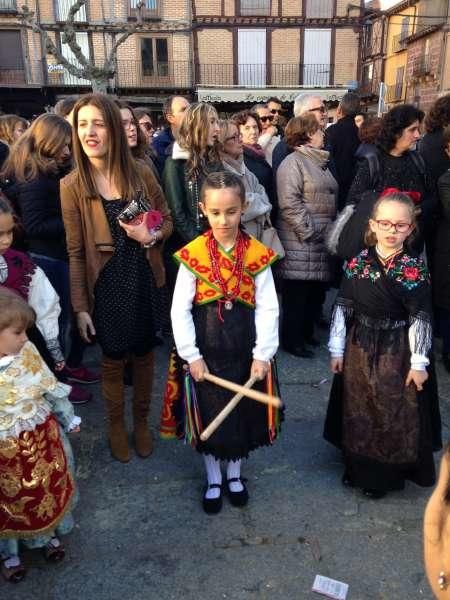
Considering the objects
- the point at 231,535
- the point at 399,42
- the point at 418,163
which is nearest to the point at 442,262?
the point at 418,163

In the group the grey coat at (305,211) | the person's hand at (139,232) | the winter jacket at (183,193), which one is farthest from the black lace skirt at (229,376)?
the grey coat at (305,211)

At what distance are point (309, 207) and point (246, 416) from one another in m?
2.16

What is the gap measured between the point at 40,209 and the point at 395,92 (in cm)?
3180

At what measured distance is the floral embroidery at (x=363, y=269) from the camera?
250cm

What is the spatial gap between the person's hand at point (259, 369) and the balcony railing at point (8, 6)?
91.0 feet

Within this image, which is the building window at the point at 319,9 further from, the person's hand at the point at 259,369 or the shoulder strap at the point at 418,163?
the person's hand at the point at 259,369

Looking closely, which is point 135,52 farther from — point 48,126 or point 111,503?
point 111,503

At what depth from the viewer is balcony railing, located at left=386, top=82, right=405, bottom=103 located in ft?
97.2

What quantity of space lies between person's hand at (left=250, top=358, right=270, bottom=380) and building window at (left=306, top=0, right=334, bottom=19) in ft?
90.9

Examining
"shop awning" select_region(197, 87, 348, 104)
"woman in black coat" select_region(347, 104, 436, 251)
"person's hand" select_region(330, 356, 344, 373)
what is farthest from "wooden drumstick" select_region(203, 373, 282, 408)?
"shop awning" select_region(197, 87, 348, 104)

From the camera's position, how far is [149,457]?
10.0ft

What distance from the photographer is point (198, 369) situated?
7.68 ft

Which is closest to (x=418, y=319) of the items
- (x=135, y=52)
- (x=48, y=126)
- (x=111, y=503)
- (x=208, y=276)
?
(x=208, y=276)

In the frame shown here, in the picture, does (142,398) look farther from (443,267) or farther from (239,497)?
(443,267)
